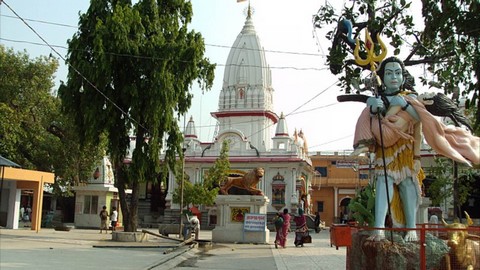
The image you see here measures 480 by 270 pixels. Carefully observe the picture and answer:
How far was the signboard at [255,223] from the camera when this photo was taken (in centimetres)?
2206

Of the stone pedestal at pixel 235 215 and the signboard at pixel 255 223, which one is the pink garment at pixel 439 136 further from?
the stone pedestal at pixel 235 215

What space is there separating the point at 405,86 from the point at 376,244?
332 centimetres

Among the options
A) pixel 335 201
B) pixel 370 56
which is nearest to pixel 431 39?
pixel 370 56

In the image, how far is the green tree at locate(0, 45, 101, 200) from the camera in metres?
28.3

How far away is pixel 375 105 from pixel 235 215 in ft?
48.5

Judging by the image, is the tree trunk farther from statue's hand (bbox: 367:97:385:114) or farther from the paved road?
statue's hand (bbox: 367:97:385:114)

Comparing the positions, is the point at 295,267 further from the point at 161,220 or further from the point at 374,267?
the point at 161,220

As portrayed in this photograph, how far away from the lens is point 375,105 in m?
8.63

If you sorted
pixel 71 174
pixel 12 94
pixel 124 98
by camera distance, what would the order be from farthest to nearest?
pixel 71 174 → pixel 12 94 → pixel 124 98

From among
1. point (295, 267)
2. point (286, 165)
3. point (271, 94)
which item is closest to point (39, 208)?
point (295, 267)

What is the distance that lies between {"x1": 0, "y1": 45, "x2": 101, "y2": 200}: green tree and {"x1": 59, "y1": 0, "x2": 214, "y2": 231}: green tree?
7553mm

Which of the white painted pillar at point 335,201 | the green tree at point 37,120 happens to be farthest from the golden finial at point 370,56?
the white painted pillar at point 335,201

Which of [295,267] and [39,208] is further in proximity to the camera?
[39,208]

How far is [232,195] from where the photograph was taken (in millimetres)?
22938
